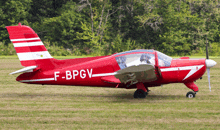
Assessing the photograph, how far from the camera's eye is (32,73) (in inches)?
411

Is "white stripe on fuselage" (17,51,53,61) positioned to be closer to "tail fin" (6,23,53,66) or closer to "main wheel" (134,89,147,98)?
"tail fin" (6,23,53,66)

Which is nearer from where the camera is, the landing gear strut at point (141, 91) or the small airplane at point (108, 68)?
the small airplane at point (108, 68)

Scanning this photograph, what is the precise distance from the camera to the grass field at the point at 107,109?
717 cm

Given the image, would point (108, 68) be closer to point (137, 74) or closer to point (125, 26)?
point (137, 74)

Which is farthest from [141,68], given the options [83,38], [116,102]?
[83,38]

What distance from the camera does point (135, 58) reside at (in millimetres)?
10023

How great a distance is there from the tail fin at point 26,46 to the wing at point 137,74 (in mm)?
2848

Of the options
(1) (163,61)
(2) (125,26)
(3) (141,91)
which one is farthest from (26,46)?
(2) (125,26)

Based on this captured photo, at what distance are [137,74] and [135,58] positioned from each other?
0.69 meters

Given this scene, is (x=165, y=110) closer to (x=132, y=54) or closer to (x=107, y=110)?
(x=107, y=110)

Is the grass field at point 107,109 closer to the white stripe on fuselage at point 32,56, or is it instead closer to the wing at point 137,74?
the wing at point 137,74

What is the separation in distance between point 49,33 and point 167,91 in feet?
115

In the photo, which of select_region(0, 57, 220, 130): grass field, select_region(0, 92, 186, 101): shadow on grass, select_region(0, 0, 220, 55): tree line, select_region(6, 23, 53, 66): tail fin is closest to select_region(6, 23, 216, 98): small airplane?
select_region(6, 23, 53, 66): tail fin

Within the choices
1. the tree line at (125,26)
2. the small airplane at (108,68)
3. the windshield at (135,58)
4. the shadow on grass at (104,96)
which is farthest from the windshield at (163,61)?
the tree line at (125,26)
